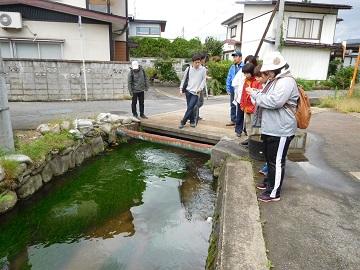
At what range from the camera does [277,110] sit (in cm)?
345

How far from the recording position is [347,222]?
10.8 feet

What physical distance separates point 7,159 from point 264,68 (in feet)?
13.7

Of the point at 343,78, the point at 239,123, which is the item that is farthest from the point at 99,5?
the point at 343,78

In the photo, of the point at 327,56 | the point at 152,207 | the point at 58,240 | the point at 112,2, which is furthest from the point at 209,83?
the point at 58,240

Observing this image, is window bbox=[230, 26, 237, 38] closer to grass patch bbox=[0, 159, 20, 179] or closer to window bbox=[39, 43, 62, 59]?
window bbox=[39, 43, 62, 59]

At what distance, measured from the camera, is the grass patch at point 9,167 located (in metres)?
4.66

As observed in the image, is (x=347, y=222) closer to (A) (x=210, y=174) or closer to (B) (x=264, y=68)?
(B) (x=264, y=68)

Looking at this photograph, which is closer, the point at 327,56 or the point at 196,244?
the point at 196,244

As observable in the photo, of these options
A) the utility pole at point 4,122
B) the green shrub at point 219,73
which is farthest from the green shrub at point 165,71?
the utility pole at point 4,122

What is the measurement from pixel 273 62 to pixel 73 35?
12257 mm

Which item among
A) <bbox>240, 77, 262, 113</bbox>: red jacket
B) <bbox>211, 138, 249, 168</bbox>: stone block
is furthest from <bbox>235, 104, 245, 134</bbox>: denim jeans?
<bbox>240, 77, 262, 113</bbox>: red jacket

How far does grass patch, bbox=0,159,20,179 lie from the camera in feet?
15.3

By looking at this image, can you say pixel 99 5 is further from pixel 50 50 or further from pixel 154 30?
pixel 154 30

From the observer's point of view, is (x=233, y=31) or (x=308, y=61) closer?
(x=308, y=61)
